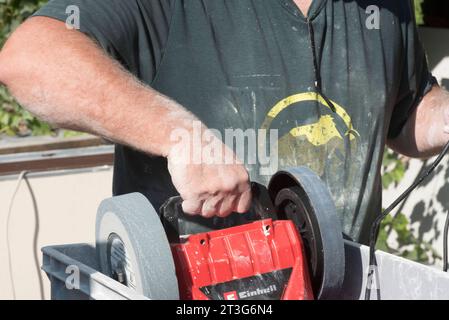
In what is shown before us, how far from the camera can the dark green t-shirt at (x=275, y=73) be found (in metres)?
2.09

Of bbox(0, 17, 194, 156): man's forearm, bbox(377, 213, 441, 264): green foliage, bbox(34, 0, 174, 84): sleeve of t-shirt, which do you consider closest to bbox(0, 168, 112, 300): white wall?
bbox(377, 213, 441, 264): green foliage

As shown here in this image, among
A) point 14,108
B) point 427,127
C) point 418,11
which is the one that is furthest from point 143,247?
point 14,108

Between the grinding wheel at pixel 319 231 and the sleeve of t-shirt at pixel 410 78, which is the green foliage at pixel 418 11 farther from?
the grinding wheel at pixel 319 231

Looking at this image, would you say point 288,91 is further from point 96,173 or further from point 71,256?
point 96,173

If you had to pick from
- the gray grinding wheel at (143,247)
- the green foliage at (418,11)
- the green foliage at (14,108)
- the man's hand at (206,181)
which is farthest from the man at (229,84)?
the green foliage at (14,108)

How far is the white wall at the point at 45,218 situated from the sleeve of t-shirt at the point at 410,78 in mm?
1909

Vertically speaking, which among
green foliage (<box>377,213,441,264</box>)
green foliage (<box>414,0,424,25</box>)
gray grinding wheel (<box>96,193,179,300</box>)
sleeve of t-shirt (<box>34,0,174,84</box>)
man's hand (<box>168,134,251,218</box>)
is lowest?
green foliage (<box>377,213,441,264</box>)

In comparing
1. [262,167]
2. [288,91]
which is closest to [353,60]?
[288,91]

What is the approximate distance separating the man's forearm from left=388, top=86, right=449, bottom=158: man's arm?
1.01 metres

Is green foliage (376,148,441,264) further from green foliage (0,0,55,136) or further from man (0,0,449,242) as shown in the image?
man (0,0,449,242)

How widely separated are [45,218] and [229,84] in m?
2.16

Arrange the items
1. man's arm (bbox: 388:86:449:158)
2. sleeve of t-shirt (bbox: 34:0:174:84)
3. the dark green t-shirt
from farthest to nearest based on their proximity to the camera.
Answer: man's arm (bbox: 388:86:449:158)
the dark green t-shirt
sleeve of t-shirt (bbox: 34:0:174:84)

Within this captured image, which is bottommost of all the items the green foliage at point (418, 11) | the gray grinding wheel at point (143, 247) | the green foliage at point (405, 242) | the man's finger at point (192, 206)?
the green foliage at point (405, 242)

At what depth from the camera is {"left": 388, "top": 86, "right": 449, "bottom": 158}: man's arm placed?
2.51 meters
